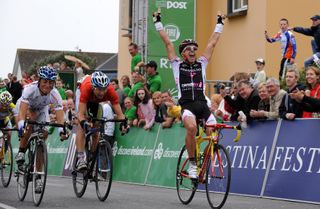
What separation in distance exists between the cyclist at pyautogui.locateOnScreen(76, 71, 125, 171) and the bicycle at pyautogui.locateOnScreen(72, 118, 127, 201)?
9 cm

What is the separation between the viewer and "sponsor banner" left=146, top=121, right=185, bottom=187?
61.3ft

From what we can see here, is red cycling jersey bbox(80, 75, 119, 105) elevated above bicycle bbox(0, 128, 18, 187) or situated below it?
above

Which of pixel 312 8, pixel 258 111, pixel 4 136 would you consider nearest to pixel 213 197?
pixel 258 111

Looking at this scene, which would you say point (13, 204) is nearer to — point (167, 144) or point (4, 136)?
point (4, 136)

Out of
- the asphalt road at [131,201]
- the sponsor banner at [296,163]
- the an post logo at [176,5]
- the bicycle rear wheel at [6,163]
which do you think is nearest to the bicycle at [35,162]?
the asphalt road at [131,201]

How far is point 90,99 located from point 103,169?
1.17 metres

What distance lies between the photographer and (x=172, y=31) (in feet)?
90.3

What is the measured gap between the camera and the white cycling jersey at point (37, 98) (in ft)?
47.8

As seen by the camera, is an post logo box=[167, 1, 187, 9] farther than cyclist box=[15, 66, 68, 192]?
Yes

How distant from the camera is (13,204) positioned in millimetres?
13383

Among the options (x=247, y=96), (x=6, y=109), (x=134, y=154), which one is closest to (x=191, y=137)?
(x=247, y=96)

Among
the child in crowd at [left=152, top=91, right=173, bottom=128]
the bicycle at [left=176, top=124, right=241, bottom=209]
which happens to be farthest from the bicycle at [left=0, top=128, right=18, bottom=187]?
the bicycle at [left=176, top=124, right=241, bottom=209]

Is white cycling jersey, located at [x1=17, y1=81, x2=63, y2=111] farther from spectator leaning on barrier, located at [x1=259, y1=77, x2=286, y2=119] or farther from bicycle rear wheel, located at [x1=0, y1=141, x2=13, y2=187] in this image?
spectator leaning on barrier, located at [x1=259, y1=77, x2=286, y2=119]

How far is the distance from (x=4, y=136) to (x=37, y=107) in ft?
9.94
